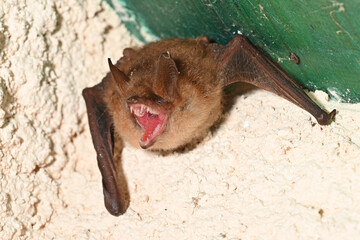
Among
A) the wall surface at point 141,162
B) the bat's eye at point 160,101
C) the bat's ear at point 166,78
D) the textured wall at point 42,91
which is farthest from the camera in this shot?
the textured wall at point 42,91

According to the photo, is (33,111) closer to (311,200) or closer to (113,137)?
(113,137)

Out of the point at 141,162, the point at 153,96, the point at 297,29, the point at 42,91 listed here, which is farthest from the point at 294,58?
the point at 42,91

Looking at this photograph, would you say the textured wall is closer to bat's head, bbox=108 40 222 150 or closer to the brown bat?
A: the brown bat

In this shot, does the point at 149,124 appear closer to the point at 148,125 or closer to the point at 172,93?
the point at 148,125

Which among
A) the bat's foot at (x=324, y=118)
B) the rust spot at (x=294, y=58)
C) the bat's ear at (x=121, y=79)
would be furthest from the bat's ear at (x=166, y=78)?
the bat's foot at (x=324, y=118)

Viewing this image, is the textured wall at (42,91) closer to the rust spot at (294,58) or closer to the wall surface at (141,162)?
the wall surface at (141,162)

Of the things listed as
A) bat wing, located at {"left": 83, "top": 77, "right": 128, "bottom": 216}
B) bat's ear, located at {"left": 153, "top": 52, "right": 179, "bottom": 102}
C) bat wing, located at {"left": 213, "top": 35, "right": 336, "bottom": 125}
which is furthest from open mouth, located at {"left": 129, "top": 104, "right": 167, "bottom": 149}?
bat wing, located at {"left": 213, "top": 35, "right": 336, "bottom": 125}

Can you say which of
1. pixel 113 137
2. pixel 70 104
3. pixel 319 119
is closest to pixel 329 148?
pixel 319 119
